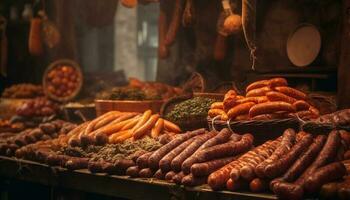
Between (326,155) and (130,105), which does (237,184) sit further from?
(130,105)

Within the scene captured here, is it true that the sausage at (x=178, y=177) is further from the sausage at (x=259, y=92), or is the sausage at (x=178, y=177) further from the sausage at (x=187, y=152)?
the sausage at (x=259, y=92)

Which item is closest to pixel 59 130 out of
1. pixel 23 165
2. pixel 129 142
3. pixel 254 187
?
pixel 23 165

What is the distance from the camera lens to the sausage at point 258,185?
4.41m

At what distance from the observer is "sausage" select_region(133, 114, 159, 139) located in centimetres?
646

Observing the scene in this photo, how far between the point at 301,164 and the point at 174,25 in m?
5.33

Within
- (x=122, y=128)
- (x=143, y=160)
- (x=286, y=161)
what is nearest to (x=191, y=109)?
(x=122, y=128)

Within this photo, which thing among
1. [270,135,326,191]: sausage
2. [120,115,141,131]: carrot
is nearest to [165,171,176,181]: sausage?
[270,135,326,191]: sausage

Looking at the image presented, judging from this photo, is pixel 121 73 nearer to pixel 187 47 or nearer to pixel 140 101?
pixel 187 47

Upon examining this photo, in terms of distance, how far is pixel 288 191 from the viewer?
4.06 metres

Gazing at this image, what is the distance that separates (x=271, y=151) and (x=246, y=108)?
0.83 m

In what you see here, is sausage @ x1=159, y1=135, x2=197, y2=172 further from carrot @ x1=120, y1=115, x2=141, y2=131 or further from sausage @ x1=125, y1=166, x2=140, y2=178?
carrot @ x1=120, y1=115, x2=141, y2=131

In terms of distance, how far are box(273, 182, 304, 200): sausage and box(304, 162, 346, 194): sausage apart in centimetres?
9

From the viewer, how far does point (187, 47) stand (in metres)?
10.1

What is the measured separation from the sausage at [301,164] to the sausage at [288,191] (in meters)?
0.06
